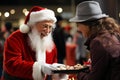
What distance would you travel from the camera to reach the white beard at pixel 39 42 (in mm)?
5031

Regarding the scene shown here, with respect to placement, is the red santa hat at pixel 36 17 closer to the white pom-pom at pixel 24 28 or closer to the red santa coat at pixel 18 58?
the white pom-pom at pixel 24 28

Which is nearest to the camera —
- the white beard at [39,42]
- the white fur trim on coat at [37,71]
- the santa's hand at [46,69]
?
the santa's hand at [46,69]

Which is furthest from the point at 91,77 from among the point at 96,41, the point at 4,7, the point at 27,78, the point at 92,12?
the point at 4,7

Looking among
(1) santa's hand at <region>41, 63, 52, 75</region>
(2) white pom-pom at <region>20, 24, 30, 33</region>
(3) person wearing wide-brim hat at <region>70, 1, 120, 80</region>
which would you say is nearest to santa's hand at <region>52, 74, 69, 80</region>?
(1) santa's hand at <region>41, 63, 52, 75</region>

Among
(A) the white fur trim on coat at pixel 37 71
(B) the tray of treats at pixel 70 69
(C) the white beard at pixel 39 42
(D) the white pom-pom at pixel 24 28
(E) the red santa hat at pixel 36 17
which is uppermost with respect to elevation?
(E) the red santa hat at pixel 36 17

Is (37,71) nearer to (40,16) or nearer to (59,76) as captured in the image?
(59,76)

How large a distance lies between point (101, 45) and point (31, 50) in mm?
1436

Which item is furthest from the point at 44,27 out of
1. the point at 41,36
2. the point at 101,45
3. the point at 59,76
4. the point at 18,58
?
the point at 101,45

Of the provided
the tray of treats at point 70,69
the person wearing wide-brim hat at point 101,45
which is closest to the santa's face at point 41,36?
the tray of treats at point 70,69

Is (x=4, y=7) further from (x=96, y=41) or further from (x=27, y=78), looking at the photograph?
(x=96, y=41)

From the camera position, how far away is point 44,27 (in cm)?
495

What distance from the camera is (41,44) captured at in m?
5.16

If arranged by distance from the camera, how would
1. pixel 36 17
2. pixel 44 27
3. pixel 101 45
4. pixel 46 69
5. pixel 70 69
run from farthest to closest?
pixel 36 17
pixel 44 27
pixel 46 69
pixel 70 69
pixel 101 45

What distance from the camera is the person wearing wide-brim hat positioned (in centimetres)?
378
